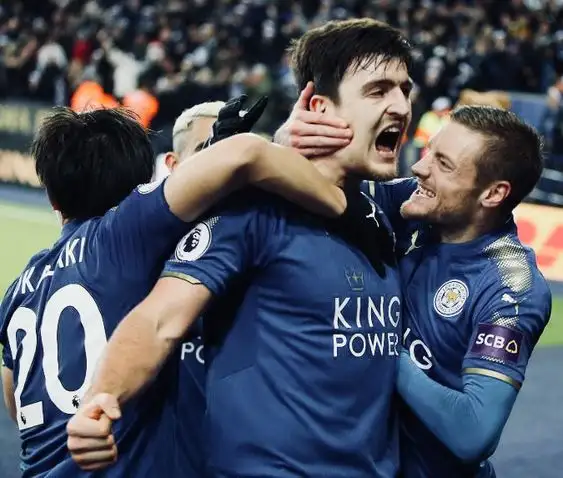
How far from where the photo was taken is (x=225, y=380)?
2.92 meters

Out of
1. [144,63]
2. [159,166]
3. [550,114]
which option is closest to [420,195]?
[159,166]

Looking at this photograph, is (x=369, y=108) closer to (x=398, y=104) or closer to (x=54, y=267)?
(x=398, y=104)

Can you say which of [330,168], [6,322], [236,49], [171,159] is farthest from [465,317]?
[236,49]

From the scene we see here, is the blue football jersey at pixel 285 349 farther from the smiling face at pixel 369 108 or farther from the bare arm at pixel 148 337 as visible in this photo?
the smiling face at pixel 369 108

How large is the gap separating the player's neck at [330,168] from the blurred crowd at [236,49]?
12.9 metres

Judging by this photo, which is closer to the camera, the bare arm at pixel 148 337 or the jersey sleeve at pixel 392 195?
the bare arm at pixel 148 337

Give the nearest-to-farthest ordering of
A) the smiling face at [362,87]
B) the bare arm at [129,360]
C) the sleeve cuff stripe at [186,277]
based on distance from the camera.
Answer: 1. the bare arm at [129,360]
2. the sleeve cuff stripe at [186,277]
3. the smiling face at [362,87]

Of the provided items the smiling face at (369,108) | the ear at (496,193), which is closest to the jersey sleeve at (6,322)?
the smiling face at (369,108)

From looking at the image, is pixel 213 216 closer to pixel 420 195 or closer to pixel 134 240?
pixel 134 240

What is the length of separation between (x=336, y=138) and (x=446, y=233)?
76cm

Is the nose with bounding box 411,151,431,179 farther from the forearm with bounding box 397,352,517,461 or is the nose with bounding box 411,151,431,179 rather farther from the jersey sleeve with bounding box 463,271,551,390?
the forearm with bounding box 397,352,517,461

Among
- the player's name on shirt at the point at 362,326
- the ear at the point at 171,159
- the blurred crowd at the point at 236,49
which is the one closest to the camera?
the player's name on shirt at the point at 362,326

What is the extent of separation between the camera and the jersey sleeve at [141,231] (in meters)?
2.85

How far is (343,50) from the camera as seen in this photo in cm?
303
